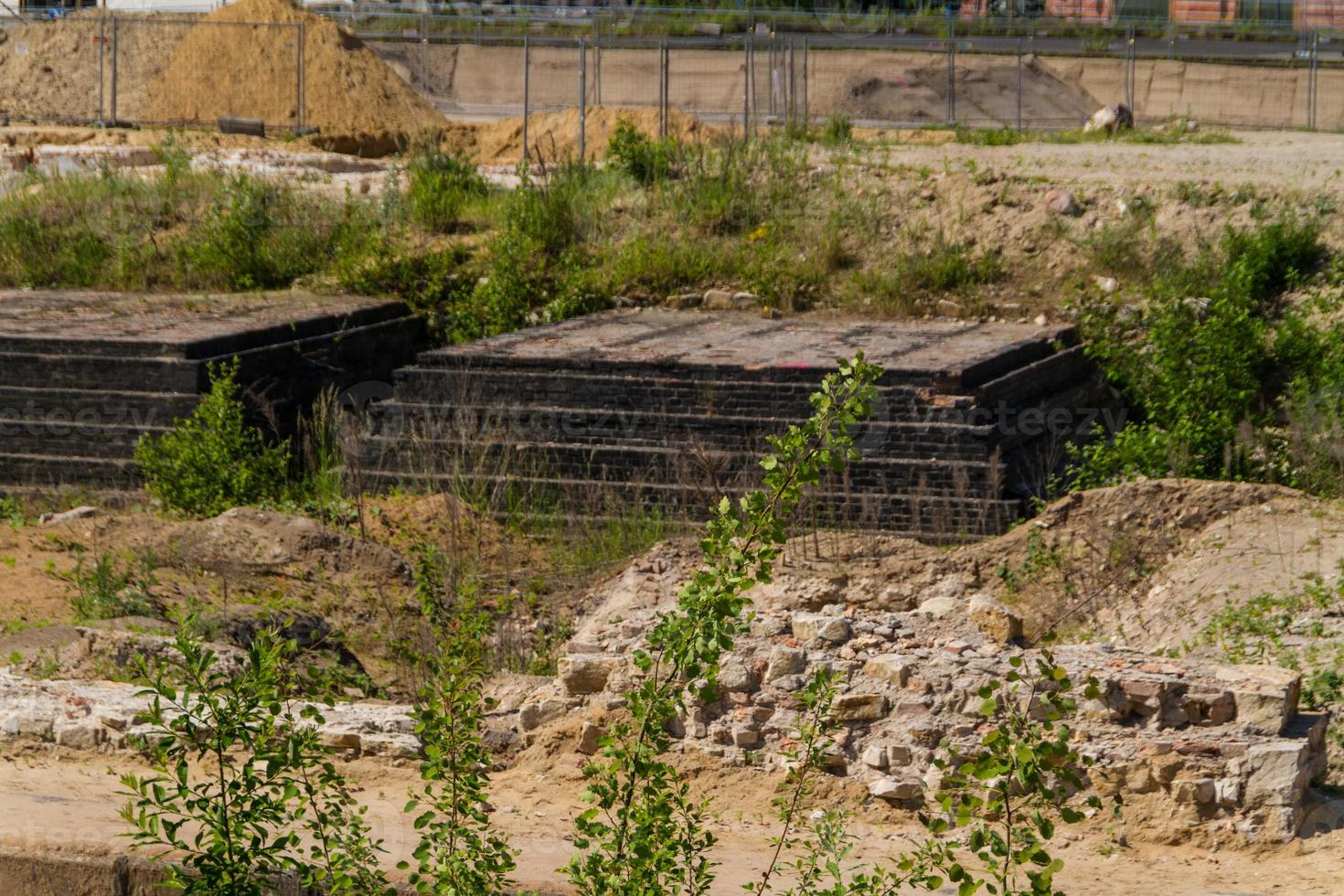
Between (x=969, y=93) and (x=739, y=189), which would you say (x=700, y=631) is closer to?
(x=739, y=189)

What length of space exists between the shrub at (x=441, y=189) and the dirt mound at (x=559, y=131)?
4.92 m

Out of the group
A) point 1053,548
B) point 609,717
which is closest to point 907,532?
point 1053,548

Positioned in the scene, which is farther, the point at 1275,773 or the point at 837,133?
the point at 837,133

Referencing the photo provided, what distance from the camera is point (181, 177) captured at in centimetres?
1570

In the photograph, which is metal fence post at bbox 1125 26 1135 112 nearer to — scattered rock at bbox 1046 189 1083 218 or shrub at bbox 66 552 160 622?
scattered rock at bbox 1046 189 1083 218

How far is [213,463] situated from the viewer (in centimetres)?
976

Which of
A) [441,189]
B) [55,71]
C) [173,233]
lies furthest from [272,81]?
[441,189]

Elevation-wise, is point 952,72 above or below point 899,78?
below

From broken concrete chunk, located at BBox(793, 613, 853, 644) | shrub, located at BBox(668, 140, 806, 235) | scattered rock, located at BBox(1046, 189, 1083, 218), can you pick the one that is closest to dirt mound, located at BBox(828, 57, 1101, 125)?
shrub, located at BBox(668, 140, 806, 235)

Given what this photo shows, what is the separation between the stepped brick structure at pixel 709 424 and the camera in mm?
9219

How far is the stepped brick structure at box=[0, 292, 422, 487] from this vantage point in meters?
10.5

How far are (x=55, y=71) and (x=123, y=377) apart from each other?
1607 cm

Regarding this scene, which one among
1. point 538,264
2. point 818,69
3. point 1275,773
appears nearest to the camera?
point 1275,773

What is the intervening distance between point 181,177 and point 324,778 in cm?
1240
